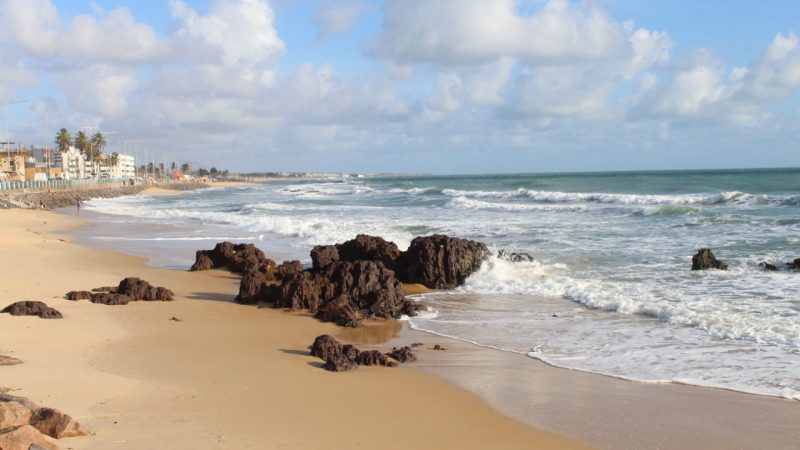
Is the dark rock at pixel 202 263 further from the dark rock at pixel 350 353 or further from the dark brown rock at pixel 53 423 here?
the dark brown rock at pixel 53 423

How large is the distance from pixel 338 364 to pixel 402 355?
39.7 inches

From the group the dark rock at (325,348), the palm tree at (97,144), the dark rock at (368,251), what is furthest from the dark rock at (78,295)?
the palm tree at (97,144)

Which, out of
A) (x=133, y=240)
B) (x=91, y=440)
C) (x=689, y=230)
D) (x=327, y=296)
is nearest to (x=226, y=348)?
(x=327, y=296)

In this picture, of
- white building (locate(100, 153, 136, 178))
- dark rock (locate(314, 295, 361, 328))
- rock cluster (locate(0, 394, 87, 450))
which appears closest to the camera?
rock cluster (locate(0, 394, 87, 450))

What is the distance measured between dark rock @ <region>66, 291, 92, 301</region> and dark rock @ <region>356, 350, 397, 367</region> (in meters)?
5.86

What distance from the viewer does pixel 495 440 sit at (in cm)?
566

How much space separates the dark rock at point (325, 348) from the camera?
810 cm

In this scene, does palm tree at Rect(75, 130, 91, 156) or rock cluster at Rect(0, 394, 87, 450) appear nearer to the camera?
rock cluster at Rect(0, 394, 87, 450)

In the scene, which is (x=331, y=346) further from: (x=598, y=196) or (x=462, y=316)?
(x=598, y=196)

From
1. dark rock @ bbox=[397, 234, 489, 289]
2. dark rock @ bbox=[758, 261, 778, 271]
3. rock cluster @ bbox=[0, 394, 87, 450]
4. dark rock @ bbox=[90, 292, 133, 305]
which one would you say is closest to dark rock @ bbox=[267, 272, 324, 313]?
dark rock @ bbox=[90, 292, 133, 305]

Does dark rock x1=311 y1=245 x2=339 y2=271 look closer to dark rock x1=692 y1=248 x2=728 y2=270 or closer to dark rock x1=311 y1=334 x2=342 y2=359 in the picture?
dark rock x1=311 y1=334 x2=342 y2=359

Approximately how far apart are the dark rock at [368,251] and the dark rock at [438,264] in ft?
1.48

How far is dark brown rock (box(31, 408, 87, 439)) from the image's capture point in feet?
15.2

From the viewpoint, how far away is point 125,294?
11.7 metres
